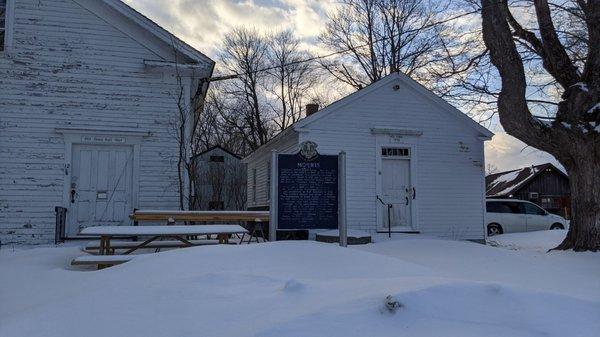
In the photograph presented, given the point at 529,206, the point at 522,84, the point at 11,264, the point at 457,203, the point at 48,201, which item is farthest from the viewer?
the point at 529,206

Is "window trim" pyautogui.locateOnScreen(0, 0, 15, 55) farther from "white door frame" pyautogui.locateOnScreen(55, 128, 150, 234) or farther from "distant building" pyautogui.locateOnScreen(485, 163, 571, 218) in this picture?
"distant building" pyautogui.locateOnScreen(485, 163, 571, 218)

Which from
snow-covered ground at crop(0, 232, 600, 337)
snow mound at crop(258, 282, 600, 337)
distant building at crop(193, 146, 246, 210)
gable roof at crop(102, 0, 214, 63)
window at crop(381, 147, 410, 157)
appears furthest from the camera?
distant building at crop(193, 146, 246, 210)

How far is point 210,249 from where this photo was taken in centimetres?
640

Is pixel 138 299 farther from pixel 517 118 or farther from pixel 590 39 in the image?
pixel 590 39

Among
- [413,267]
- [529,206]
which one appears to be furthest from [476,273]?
[529,206]

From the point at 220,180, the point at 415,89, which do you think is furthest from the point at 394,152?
the point at 220,180

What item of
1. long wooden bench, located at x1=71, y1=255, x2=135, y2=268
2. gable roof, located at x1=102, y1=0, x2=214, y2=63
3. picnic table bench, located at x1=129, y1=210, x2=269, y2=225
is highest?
gable roof, located at x1=102, y1=0, x2=214, y2=63

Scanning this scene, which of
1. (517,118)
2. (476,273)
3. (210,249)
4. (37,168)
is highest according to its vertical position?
(517,118)

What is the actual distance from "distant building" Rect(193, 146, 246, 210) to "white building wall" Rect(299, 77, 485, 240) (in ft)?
77.7

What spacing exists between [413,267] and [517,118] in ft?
22.3

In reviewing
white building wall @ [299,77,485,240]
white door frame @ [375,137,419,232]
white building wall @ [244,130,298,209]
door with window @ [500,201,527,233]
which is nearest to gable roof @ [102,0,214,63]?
white building wall @ [299,77,485,240]

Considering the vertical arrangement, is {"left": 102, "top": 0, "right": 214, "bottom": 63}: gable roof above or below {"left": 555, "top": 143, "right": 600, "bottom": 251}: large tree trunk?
above

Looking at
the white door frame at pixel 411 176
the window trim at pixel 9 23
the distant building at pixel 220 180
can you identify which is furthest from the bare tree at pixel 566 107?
the distant building at pixel 220 180

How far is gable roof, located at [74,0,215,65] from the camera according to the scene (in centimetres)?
1154
